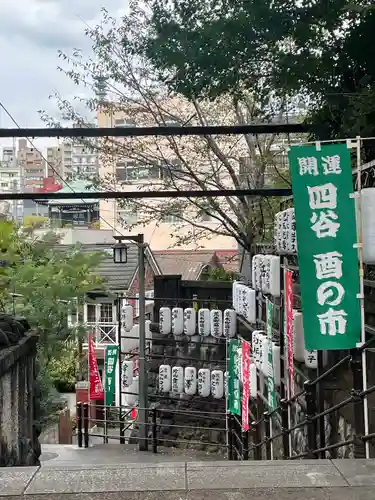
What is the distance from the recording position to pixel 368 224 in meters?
5.40

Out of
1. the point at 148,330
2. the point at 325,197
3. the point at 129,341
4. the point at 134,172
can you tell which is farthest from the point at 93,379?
the point at 325,197

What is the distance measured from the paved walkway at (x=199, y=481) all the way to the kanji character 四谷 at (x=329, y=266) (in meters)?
1.65

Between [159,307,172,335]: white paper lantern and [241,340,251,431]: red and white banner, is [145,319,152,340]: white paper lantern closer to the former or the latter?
[159,307,172,335]: white paper lantern

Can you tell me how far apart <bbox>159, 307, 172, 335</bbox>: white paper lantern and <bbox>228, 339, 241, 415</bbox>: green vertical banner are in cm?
→ 343

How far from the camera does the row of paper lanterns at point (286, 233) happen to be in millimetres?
9900

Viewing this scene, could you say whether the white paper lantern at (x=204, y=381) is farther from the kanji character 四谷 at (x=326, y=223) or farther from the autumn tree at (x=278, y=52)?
the kanji character 四谷 at (x=326, y=223)

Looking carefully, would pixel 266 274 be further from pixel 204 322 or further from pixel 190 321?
pixel 190 321

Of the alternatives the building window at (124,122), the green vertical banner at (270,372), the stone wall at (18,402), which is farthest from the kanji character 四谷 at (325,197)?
the building window at (124,122)

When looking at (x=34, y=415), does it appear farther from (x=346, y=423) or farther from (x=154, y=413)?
(x=154, y=413)

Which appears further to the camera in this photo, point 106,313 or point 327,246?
point 106,313

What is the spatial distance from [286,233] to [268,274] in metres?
1.40

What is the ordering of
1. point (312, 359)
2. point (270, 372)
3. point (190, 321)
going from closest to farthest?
point (312, 359), point (270, 372), point (190, 321)

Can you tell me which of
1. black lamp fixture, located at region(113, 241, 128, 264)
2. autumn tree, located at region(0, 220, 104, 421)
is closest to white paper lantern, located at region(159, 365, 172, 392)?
autumn tree, located at region(0, 220, 104, 421)

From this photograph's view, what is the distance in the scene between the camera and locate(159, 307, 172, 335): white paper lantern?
1725 cm
